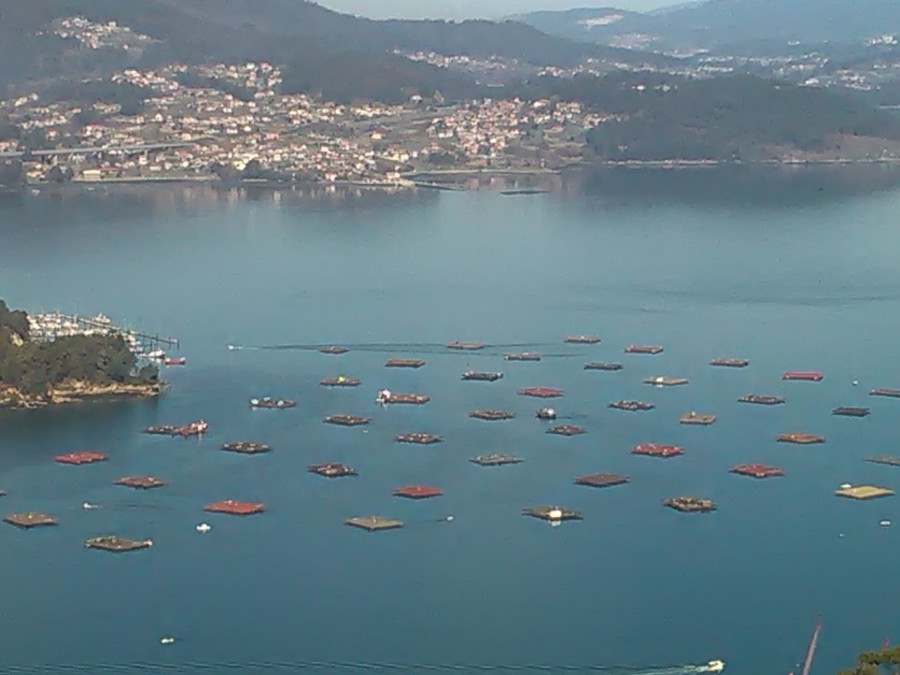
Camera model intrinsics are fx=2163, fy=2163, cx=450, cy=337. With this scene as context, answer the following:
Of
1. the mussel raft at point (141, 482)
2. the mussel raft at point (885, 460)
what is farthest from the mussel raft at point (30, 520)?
the mussel raft at point (885, 460)

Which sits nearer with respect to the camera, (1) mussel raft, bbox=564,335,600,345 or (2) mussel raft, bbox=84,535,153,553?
(2) mussel raft, bbox=84,535,153,553

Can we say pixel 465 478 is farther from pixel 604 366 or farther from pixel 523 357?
pixel 523 357

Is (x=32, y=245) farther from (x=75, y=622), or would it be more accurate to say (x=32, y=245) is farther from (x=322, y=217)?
(x=75, y=622)

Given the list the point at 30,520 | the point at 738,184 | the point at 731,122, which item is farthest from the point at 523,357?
the point at 731,122

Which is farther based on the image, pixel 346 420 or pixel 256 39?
pixel 256 39

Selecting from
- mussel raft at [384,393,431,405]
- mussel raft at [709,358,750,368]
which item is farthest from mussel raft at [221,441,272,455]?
mussel raft at [709,358,750,368]

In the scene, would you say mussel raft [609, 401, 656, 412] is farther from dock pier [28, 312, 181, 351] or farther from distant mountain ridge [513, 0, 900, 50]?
distant mountain ridge [513, 0, 900, 50]

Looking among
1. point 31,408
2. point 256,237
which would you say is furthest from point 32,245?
point 31,408
